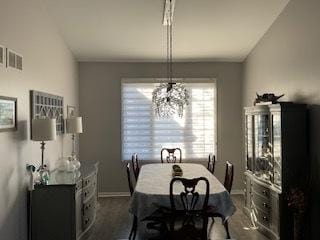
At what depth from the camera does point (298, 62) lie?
445 cm

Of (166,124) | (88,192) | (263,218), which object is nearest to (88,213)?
(88,192)

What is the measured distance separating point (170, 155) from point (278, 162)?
2.78 meters

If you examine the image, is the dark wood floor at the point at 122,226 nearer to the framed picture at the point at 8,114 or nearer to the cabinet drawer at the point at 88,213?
the cabinet drawer at the point at 88,213

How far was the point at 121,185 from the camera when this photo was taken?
6777 millimetres

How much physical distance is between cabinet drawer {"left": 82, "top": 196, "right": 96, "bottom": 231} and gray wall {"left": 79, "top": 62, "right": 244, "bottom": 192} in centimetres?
179

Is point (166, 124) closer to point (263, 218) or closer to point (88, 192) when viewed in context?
point (88, 192)

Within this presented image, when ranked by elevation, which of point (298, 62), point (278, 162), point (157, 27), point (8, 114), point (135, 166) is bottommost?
point (135, 166)

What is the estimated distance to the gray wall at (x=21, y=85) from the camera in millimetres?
3312

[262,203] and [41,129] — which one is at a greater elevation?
[41,129]

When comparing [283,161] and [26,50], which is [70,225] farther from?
[283,161]

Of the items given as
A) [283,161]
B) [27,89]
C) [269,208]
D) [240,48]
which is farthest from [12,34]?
[240,48]

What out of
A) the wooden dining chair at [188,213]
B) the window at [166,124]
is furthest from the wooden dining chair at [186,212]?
the window at [166,124]

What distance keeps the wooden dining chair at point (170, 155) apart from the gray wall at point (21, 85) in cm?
206

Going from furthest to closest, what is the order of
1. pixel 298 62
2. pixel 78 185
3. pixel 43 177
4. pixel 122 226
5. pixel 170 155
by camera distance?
pixel 170 155
pixel 122 226
pixel 298 62
pixel 78 185
pixel 43 177
